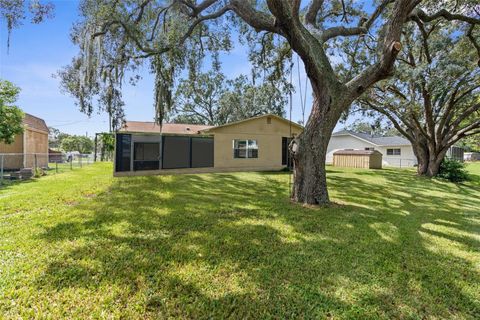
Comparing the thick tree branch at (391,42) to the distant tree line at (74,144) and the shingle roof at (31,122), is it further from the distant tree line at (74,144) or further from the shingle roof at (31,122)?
the distant tree line at (74,144)

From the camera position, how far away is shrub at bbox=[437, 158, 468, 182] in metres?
11.9

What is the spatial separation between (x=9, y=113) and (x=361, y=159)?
70.9 feet

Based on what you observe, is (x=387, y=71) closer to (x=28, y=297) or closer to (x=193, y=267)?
(x=193, y=267)

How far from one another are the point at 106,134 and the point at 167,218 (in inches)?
669

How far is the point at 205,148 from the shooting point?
1234 centimetres

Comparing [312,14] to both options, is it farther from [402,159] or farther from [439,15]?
[402,159]

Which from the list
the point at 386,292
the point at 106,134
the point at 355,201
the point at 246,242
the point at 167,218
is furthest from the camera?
the point at 106,134

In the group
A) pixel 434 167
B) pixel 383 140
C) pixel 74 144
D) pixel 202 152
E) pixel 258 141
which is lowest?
pixel 434 167

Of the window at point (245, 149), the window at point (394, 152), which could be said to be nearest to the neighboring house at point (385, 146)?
the window at point (394, 152)

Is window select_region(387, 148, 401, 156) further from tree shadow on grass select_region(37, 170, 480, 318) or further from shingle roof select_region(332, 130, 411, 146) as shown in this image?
tree shadow on grass select_region(37, 170, 480, 318)

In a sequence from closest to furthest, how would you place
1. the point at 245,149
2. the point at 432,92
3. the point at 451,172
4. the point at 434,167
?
the point at 432,92, the point at 451,172, the point at 434,167, the point at 245,149

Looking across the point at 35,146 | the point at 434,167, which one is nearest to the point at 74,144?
the point at 35,146

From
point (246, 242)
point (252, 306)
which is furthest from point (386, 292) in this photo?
point (246, 242)

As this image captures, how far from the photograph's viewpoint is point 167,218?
14.4ft
